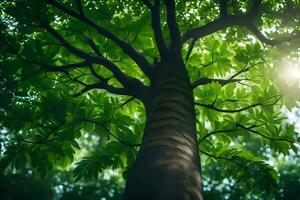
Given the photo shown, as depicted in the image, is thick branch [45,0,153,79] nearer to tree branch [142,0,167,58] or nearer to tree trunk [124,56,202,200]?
tree branch [142,0,167,58]

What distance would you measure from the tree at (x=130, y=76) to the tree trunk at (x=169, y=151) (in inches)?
1.8

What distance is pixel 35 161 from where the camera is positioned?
192 inches

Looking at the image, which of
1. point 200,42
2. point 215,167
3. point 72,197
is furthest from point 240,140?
point 200,42

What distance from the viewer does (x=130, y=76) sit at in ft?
15.5

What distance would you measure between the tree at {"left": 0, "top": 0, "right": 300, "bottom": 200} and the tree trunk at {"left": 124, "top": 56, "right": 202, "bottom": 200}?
0.15ft

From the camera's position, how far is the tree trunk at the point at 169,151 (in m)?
2.51

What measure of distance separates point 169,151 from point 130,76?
2.07 metres

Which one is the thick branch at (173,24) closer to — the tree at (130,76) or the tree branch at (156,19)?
the tree at (130,76)

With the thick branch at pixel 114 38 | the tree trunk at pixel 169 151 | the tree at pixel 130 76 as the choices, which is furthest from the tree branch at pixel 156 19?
the tree trunk at pixel 169 151

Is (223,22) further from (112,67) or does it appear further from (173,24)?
(112,67)

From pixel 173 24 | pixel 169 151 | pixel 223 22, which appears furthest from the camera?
pixel 223 22

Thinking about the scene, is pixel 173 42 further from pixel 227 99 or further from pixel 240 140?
pixel 240 140

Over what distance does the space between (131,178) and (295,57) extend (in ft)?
10.8

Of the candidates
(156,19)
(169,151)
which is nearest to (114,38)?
(156,19)
